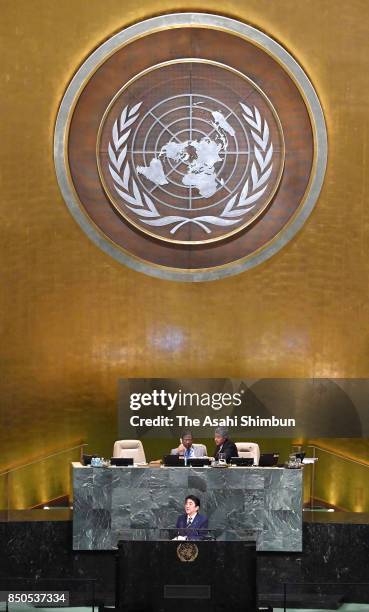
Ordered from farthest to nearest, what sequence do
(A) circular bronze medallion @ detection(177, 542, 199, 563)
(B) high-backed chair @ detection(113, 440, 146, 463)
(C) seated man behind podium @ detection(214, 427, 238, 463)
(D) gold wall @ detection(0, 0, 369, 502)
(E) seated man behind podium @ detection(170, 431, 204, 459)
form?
(D) gold wall @ detection(0, 0, 369, 502), (B) high-backed chair @ detection(113, 440, 146, 463), (E) seated man behind podium @ detection(170, 431, 204, 459), (C) seated man behind podium @ detection(214, 427, 238, 463), (A) circular bronze medallion @ detection(177, 542, 199, 563)

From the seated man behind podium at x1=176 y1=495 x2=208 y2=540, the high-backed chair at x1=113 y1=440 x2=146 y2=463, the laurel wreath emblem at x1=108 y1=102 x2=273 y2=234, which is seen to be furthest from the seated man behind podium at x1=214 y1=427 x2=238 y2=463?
the laurel wreath emblem at x1=108 y1=102 x2=273 y2=234

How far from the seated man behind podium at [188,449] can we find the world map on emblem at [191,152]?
2.29 m

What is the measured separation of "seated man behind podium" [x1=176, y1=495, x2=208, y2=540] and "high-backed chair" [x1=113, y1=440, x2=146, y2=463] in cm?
251

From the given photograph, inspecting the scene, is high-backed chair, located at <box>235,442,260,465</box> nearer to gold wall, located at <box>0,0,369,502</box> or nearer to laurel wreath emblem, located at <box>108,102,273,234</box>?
gold wall, located at <box>0,0,369,502</box>

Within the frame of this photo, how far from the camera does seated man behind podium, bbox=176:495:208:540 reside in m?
8.72

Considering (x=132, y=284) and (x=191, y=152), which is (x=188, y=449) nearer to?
(x=132, y=284)

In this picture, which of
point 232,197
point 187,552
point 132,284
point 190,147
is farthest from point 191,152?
point 187,552

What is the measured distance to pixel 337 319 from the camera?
12.2 meters

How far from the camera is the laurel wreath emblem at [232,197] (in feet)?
39.9

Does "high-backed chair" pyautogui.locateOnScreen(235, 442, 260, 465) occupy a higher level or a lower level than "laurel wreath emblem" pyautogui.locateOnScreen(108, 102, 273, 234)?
lower

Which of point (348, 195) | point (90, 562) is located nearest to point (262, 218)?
point (348, 195)

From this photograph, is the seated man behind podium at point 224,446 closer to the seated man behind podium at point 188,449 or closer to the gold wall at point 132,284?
the seated man behind podium at point 188,449

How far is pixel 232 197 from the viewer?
1220 centimetres

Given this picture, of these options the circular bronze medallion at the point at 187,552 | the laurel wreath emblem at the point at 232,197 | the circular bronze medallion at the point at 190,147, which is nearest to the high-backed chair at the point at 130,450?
the circular bronze medallion at the point at 190,147
